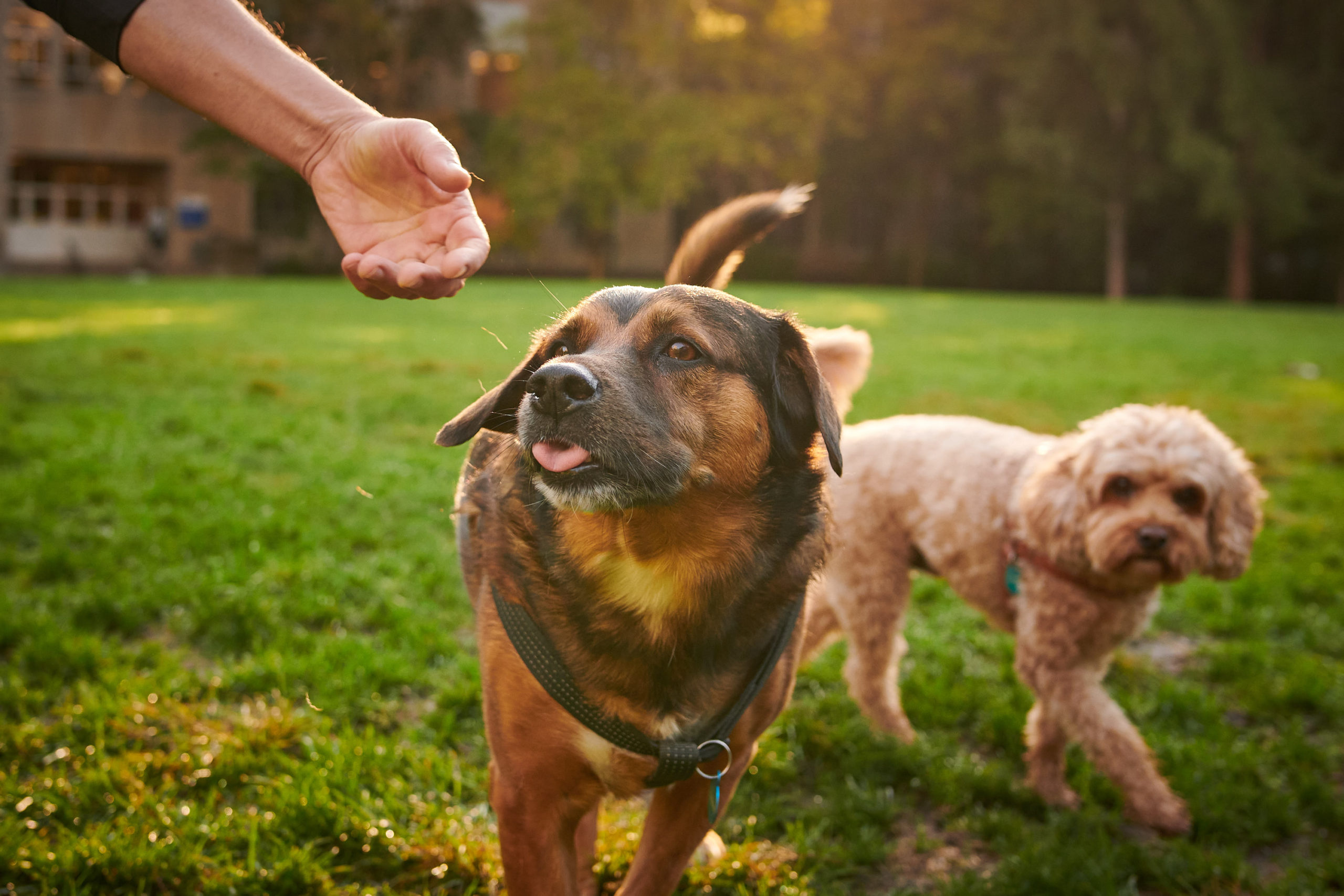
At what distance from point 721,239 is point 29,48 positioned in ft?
132

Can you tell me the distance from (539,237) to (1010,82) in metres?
20.2

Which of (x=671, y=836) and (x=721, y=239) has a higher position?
(x=721, y=239)

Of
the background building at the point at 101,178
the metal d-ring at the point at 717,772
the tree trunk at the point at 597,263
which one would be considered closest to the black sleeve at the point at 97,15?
the metal d-ring at the point at 717,772

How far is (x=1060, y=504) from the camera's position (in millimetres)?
3283

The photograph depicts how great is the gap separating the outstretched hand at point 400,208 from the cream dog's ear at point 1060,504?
7.24 ft

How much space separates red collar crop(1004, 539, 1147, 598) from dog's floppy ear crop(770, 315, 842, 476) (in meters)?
1.39

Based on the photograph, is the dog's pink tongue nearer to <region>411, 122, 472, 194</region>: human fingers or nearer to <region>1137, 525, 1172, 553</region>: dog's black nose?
<region>411, 122, 472, 194</region>: human fingers

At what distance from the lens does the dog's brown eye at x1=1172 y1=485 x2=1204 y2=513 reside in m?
3.32

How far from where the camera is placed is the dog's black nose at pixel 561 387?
78.8 inches

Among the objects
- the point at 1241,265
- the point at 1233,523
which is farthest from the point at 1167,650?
the point at 1241,265

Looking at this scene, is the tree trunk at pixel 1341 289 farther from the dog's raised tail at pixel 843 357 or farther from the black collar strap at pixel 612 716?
the black collar strap at pixel 612 716

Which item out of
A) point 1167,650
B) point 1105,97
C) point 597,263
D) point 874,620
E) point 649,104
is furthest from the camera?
point 597,263

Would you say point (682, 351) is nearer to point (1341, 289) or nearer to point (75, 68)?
point (75, 68)

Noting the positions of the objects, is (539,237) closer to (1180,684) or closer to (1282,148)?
(1282,148)
